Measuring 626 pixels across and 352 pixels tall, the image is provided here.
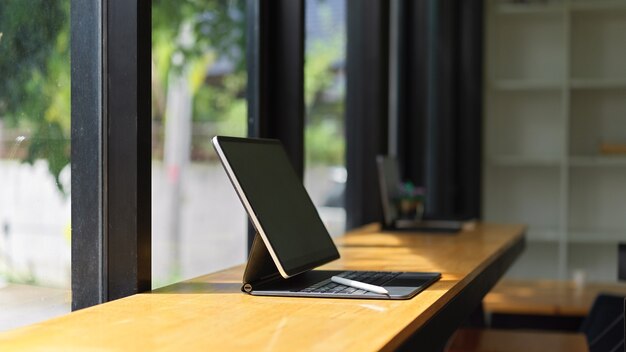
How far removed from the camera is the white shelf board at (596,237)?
5.67 m

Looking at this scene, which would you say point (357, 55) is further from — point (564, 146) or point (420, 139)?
point (564, 146)

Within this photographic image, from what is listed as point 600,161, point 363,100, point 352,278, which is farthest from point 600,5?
point 352,278

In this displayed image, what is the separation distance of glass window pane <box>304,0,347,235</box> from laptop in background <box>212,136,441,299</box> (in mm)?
1204

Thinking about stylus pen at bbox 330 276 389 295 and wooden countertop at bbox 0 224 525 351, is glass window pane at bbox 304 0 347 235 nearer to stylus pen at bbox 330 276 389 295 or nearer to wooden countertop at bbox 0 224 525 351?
wooden countertop at bbox 0 224 525 351

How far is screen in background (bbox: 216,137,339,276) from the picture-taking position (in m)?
1.97

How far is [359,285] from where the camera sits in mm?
1968

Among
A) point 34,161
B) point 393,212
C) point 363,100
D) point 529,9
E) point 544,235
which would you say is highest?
point 529,9

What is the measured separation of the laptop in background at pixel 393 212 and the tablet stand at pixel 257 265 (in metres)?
1.77

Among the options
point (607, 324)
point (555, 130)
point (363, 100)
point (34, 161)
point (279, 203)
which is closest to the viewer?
point (34, 161)

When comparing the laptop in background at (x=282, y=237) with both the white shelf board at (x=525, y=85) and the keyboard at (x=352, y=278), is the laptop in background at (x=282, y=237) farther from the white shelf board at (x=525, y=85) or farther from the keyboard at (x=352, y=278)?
the white shelf board at (x=525, y=85)

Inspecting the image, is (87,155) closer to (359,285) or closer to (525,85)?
(359,285)

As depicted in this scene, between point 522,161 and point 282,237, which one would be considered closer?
point 282,237

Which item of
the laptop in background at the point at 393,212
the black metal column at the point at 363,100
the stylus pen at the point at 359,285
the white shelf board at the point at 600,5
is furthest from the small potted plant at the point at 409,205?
the white shelf board at the point at 600,5

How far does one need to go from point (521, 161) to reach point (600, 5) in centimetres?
108
